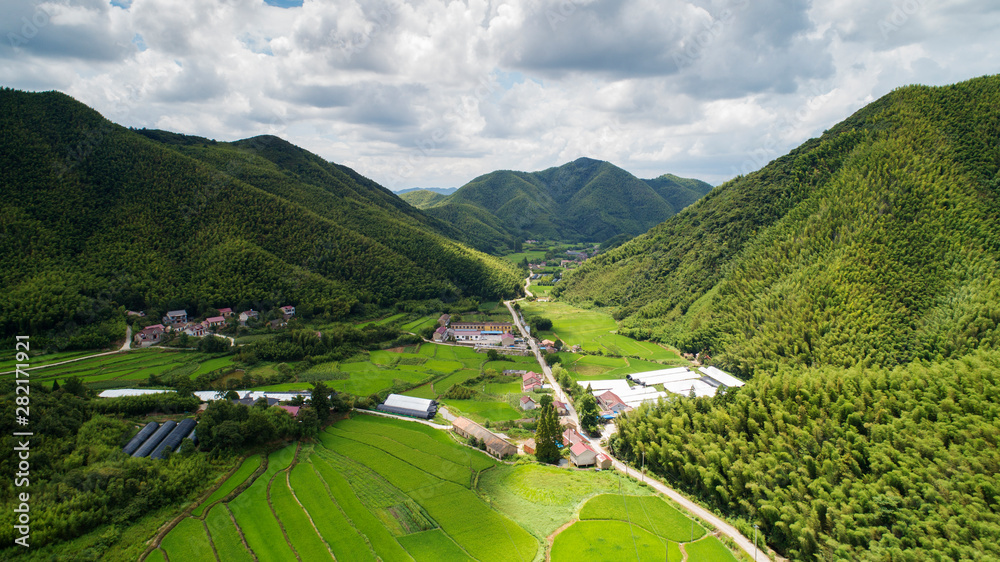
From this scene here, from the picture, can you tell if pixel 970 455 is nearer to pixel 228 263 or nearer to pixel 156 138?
pixel 228 263

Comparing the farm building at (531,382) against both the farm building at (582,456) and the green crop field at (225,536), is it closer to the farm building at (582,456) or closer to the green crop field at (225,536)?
the farm building at (582,456)

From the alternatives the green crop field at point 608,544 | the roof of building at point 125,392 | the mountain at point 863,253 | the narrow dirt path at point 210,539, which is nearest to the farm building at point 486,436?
the green crop field at point 608,544

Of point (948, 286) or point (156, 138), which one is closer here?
point (948, 286)

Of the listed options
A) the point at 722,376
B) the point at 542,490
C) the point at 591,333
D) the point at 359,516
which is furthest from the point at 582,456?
the point at 591,333

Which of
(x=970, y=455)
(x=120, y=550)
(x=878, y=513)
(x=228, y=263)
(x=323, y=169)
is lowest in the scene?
(x=120, y=550)

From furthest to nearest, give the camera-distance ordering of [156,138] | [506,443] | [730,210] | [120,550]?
[156,138] < [730,210] < [506,443] < [120,550]

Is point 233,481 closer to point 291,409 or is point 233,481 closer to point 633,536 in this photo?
point 291,409

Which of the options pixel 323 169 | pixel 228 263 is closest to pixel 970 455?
pixel 228 263
